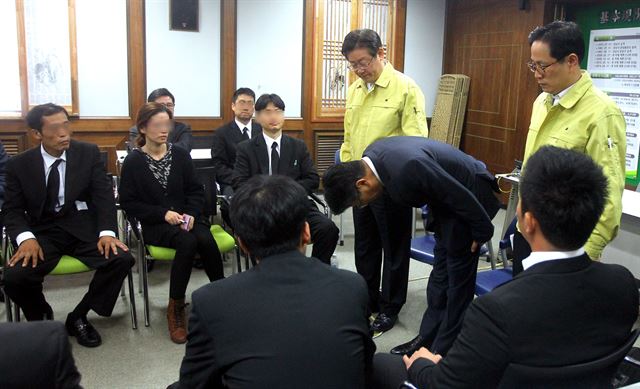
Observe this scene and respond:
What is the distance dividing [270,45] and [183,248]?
340cm

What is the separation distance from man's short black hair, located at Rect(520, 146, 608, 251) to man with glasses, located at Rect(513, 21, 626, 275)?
85cm

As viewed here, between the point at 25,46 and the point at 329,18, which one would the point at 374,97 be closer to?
the point at 329,18

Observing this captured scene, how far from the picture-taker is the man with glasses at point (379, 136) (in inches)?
119

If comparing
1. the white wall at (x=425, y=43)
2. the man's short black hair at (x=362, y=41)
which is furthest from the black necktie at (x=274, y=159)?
the white wall at (x=425, y=43)

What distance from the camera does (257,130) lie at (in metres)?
4.52

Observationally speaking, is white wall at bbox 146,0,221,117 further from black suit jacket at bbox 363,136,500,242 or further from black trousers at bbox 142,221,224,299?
black suit jacket at bbox 363,136,500,242

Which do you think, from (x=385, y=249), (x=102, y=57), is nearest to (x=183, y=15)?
(x=102, y=57)

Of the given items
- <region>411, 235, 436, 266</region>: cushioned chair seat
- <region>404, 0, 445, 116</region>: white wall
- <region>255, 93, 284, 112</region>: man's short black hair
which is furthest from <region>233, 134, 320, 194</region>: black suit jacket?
<region>404, 0, 445, 116</region>: white wall

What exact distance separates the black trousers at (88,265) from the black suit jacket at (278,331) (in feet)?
5.82

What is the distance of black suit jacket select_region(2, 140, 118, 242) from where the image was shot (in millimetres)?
2971

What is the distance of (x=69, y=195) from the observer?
303cm

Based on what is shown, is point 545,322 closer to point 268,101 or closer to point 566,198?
point 566,198

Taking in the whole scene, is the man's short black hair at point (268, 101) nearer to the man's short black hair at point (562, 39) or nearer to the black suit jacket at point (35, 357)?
the man's short black hair at point (562, 39)

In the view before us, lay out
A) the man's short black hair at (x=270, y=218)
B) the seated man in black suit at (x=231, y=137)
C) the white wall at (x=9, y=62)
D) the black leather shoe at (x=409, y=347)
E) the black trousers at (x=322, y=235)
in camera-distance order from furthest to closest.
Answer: the white wall at (x=9, y=62), the seated man in black suit at (x=231, y=137), the black trousers at (x=322, y=235), the black leather shoe at (x=409, y=347), the man's short black hair at (x=270, y=218)
